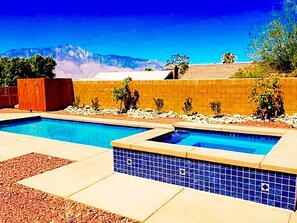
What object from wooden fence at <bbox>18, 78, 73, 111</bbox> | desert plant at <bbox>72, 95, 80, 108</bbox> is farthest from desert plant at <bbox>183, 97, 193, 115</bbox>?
wooden fence at <bbox>18, 78, 73, 111</bbox>

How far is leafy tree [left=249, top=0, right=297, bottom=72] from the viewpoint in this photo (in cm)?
1459

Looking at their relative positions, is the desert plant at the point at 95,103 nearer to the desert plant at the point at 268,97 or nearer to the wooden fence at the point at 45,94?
the wooden fence at the point at 45,94

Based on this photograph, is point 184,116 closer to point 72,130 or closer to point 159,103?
point 159,103

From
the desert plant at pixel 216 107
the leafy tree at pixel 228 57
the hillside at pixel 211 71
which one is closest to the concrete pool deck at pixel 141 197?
the desert plant at pixel 216 107

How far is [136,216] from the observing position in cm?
372

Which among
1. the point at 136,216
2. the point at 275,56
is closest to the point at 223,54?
the point at 275,56

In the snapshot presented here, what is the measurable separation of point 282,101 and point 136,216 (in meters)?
8.47

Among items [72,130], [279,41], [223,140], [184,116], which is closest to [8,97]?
[72,130]

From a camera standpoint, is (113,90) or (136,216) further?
(113,90)

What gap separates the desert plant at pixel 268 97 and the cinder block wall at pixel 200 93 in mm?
203

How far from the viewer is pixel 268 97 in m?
10.0

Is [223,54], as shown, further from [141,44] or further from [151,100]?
[141,44]

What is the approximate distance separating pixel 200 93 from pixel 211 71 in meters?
17.2

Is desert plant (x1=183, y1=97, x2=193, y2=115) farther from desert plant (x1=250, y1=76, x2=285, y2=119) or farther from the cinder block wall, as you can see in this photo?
desert plant (x1=250, y1=76, x2=285, y2=119)
